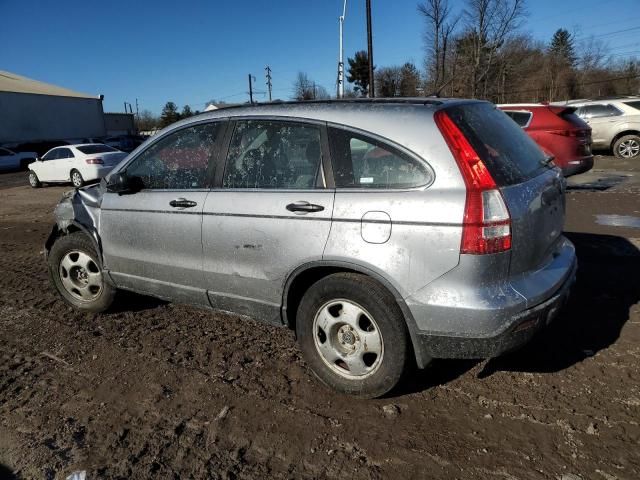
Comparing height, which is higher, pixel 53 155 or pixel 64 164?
pixel 53 155

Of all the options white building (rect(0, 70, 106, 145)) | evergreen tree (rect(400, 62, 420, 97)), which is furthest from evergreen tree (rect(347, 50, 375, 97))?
white building (rect(0, 70, 106, 145))

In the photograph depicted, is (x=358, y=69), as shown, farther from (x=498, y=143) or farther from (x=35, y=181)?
(x=498, y=143)

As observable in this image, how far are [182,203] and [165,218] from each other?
0.71ft

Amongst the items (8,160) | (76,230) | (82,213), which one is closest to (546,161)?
(82,213)

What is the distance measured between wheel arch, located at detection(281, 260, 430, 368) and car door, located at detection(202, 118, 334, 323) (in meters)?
0.05

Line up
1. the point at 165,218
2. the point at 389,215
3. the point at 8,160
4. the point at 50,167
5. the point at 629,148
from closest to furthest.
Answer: the point at 389,215
the point at 165,218
the point at 629,148
the point at 50,167
the point at 8,160

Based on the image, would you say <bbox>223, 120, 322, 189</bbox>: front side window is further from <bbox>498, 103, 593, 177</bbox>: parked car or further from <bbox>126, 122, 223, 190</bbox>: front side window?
<bbox>498, 103, 593, 177</bbox>: parked car

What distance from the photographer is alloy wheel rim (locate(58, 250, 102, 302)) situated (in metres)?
4.35

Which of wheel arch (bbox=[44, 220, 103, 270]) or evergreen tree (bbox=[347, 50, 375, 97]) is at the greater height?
evergreen tree (bbox=[347, 50, 375, 97])

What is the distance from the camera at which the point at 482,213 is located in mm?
2443

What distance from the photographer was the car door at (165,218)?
3480 millimetres

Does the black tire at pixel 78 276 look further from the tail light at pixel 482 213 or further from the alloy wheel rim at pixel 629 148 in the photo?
the alloy wheel rim at pixel 629 148

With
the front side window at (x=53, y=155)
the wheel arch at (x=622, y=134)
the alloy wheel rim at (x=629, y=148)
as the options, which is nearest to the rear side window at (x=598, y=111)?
the wheel arch at (x=622, y=134)

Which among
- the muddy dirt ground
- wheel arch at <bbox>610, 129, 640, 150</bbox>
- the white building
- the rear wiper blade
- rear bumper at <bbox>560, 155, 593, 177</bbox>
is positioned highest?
the white building
